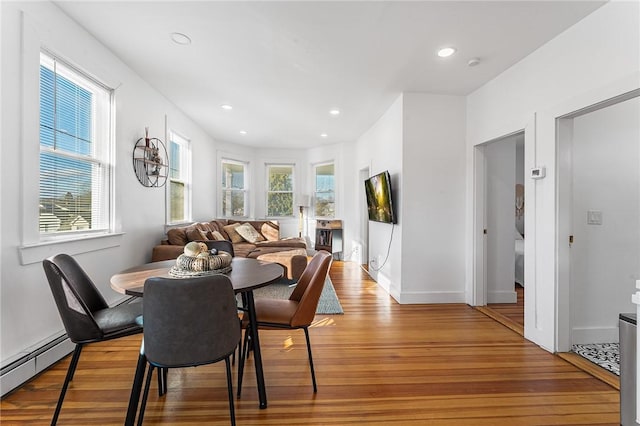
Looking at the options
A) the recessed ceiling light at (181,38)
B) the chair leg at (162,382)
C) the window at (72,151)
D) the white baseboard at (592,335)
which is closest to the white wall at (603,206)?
the white baseboard at (592,335)

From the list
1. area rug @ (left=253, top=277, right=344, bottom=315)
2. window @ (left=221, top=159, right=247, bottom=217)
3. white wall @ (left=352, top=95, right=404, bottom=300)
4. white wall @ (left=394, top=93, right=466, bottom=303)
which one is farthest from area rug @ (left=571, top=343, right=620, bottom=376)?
window @ (left=221, top=159, right=247, bottom=217)

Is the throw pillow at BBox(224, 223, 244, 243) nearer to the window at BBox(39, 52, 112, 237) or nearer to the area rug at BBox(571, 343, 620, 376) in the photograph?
the window at BBox(39, 52, 112, 237)

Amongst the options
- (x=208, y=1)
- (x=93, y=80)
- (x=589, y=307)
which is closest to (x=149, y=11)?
(x=208, y=1)

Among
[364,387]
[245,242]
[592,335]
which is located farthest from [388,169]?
[245,242]

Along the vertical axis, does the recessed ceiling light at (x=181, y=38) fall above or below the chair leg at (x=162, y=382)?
above

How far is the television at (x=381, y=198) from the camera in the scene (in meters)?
3.94

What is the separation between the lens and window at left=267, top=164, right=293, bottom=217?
24.1 feet

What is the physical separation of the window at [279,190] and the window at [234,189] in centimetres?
61

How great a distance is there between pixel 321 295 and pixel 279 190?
4.16 meters

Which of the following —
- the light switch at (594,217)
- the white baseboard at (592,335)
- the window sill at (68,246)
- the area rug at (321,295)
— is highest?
the light switch at (594,217)

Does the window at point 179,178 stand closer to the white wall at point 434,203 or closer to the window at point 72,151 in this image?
the window at point 72,151

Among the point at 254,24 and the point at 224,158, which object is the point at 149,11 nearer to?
the point at 254,24

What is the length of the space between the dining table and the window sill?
2.31 ft

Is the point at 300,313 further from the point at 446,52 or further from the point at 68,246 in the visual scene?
the point at 446,52
